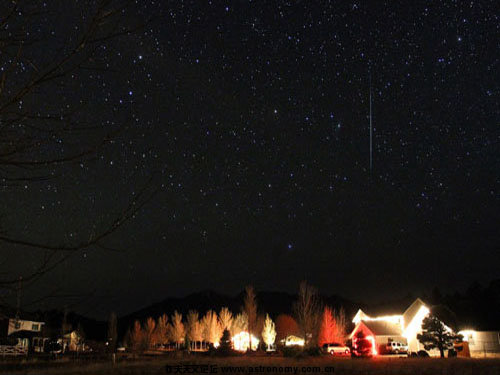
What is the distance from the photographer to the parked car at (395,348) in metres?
46.2

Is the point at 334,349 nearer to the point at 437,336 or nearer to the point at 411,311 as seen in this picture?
the point at 411,311

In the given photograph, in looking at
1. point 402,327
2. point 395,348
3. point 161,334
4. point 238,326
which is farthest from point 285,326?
point 395,348

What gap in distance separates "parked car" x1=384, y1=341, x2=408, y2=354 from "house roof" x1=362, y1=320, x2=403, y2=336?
2.57 m

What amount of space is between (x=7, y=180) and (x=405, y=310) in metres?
56.9

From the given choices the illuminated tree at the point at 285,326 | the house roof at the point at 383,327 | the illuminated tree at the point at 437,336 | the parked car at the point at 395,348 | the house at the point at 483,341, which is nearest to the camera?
the illuminated tree at the point at 437,336

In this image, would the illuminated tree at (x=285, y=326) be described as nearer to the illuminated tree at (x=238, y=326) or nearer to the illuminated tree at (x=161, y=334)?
the illuminated tree at (x=238, y=326)

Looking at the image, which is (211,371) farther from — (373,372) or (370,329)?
(370,329)

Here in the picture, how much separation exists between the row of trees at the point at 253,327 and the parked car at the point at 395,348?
771 centimetres

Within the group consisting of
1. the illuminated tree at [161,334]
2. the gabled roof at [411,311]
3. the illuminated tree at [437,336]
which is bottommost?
the illuminated tree at [161,334]

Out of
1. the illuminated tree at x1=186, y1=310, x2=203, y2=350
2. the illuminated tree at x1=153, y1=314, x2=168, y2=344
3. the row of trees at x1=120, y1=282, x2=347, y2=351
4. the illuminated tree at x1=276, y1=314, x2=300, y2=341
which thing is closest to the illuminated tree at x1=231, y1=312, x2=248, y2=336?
the row of trees at x1=120, y1=282, x2=347, y2=351

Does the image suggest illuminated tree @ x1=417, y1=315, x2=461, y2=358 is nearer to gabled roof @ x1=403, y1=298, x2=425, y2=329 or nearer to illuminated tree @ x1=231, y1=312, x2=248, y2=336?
gabled roof @ x1=403, y1=298, x2=425, y2=329

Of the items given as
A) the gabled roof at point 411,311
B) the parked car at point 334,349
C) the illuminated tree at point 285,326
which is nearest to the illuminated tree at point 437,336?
the gabled roof at point 411,311

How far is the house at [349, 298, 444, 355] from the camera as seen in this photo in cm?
4972

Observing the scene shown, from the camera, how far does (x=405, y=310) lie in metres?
53.9
